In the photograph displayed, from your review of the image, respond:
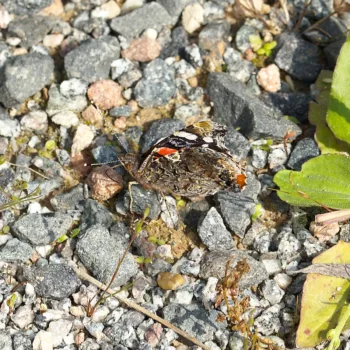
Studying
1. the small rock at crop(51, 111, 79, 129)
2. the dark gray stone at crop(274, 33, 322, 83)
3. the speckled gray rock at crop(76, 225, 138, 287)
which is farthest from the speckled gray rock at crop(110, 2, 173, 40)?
the speckled gray rock at crop(76, 225, 138, 287)

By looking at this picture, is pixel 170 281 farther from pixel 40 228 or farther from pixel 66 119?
pixel 66 119

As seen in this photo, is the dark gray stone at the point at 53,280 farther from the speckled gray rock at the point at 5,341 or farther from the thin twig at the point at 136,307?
the speckled gray rock at the point at 5,341

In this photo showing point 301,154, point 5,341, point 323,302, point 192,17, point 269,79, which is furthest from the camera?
point 192,17

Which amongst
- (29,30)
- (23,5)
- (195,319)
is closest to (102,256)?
(195,319)

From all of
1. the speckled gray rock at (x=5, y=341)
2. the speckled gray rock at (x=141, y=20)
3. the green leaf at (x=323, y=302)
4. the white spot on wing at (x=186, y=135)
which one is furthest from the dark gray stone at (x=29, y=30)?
the green leaf at (x=323, y=302)

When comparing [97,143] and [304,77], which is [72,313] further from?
[304,77]

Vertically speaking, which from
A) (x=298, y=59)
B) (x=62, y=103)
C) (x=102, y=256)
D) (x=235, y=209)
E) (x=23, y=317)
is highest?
(x=298, y=59)

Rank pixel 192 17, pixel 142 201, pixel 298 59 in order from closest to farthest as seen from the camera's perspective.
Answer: pixel 142 201
pixel 298 59
pixel 192 17
